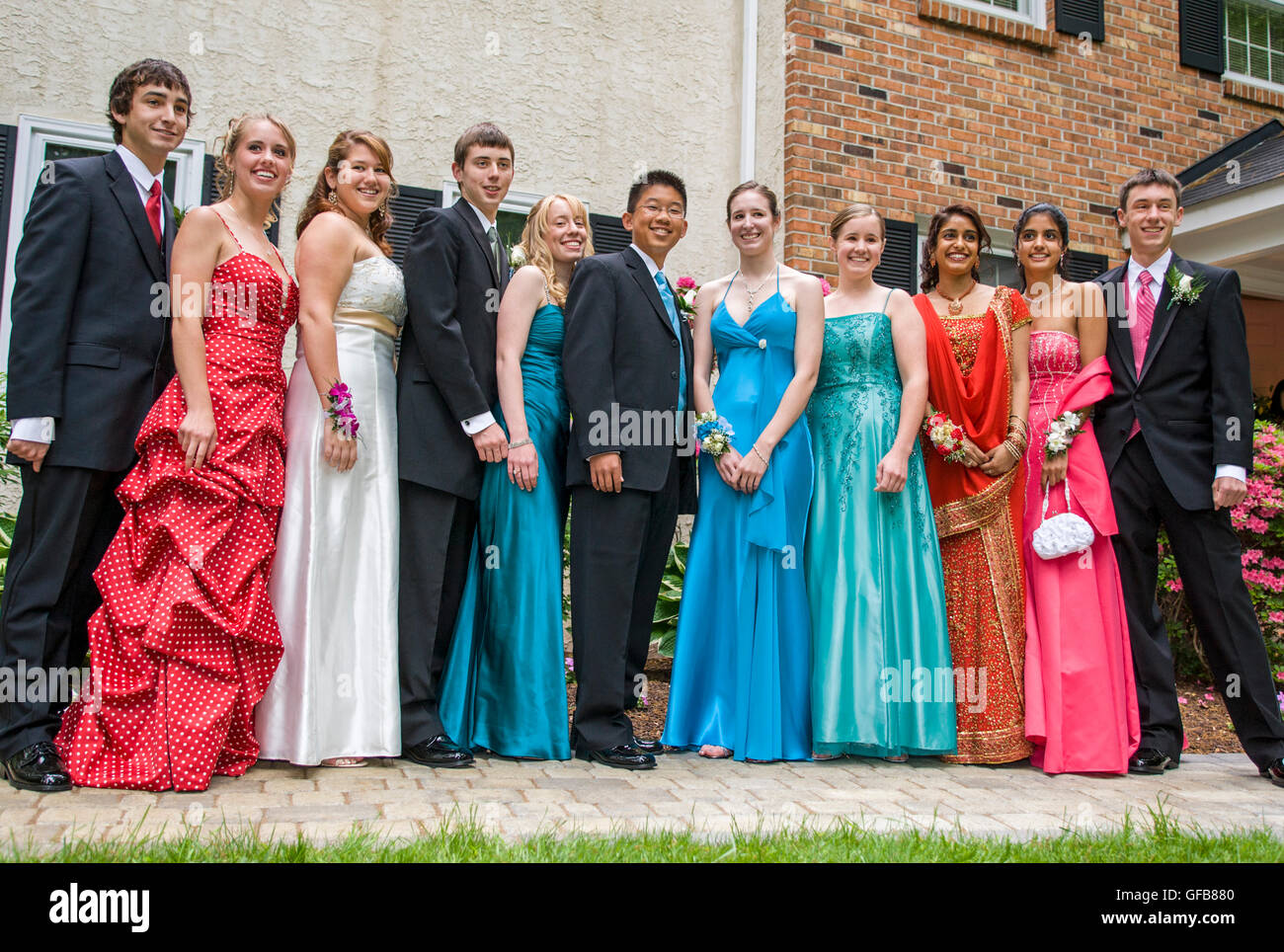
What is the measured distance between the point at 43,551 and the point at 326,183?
1.78 metres

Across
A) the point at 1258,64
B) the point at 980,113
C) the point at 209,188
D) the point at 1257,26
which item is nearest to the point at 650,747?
the point at 209,188

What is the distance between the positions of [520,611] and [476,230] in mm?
1614

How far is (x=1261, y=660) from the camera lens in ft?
15.5

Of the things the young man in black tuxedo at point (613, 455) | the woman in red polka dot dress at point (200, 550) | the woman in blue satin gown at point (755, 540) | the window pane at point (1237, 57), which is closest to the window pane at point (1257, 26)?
the window pane at point (1237, 57)

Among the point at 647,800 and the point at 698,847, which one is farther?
the point at 647,800

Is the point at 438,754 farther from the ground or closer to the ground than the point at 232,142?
closer to the ground

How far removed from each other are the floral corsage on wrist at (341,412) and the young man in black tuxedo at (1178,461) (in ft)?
→ 11.2

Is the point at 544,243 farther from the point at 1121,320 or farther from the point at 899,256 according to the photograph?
the point at 899,256

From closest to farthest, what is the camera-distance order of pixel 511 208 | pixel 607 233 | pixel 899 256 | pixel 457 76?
pixel 457 76
pixel 511 208
pixel 607 233
pixel 899 256

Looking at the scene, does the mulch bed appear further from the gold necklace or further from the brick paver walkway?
the gold necklace

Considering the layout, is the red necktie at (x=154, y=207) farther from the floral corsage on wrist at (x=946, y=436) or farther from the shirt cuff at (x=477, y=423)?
the floral corsage on wrist at (x=946, y=436)

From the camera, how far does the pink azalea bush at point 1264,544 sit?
714 cm

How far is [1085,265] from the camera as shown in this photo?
9414 millimetres
